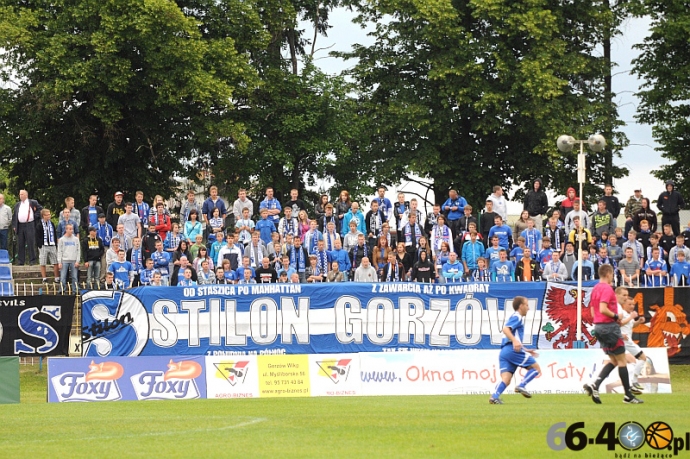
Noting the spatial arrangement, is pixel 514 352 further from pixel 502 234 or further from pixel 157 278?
pixel 157 278

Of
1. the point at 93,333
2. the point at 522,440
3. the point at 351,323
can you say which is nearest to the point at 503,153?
the point at 351,323

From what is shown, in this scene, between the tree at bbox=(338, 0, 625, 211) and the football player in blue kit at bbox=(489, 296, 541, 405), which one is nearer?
the football player in blue kit at bbox=(489, 296, 541, 405)

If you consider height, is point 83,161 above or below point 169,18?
below

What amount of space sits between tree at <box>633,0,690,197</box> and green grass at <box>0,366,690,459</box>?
24049 millimetres

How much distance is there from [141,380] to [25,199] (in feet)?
32.2

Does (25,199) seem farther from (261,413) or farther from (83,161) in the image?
(261,413)

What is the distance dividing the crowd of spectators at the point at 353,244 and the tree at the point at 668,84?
1230 centimetres

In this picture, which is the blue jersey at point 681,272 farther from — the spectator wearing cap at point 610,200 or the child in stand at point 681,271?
the spectator wearing cap at point 610,200

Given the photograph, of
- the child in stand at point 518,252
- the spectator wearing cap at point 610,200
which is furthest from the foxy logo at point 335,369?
the spectator wearing cap at point 610,200

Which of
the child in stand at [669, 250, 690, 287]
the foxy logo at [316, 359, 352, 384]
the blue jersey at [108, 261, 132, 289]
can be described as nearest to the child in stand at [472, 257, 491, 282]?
the child in stand at [669, 250, 690, 287]

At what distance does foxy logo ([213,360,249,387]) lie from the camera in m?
22.2

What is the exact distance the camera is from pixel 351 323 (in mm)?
26391

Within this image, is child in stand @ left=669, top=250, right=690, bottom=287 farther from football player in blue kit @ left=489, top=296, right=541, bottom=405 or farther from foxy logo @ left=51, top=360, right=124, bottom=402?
foxy logo @ left=51, top=360, right=124, bottom=402

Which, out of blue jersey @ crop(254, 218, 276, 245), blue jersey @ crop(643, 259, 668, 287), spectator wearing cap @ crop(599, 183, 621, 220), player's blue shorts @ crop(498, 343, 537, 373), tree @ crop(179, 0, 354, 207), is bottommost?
player's blue shorts @ crop(498, 343, 537, 373)
